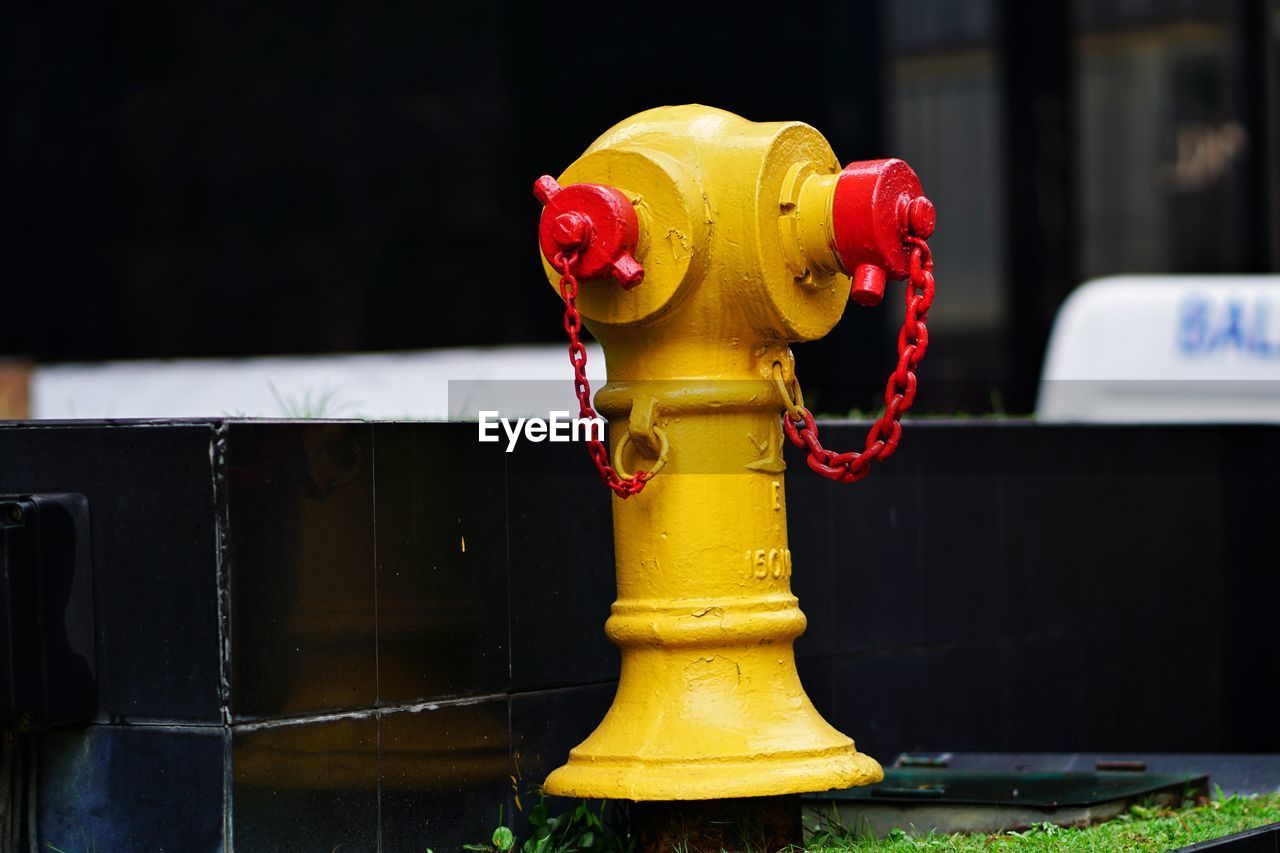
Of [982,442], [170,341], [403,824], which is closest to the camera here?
[403,824]

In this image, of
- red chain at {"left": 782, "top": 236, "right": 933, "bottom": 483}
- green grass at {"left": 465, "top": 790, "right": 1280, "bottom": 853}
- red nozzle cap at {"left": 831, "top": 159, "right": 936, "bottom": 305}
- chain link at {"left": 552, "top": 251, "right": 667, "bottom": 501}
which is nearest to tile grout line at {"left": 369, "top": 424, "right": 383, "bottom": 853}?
green grass at {"left": 465, "top": 790, "right": 1280, "bottom": 853}

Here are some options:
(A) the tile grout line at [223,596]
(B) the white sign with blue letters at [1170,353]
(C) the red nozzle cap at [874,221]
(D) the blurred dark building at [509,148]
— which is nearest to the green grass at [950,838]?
(A) the tile grout line at [223,596]

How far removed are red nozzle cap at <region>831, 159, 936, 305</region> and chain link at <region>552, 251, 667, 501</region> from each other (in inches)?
19.7

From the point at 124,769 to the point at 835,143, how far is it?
8679 mm

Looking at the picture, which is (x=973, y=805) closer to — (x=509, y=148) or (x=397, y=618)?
(x=397, y=618)

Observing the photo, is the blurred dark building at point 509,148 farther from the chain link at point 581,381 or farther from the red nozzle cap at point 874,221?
the chain link at point 581,381

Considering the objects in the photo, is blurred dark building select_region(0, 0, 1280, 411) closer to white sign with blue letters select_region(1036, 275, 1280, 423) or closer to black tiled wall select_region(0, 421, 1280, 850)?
white sign with blue letters select_region(1036, 275, 1280, 423)

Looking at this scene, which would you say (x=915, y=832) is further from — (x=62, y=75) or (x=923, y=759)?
(x=62, y=75)

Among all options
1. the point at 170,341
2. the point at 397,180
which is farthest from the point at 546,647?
the point at 170,341

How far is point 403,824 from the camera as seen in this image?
427 centimetres

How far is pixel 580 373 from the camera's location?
13.0 ft

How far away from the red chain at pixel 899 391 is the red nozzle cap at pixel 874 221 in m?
0.04

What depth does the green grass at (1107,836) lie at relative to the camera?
4.47 metres

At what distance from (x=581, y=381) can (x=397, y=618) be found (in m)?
0.69
